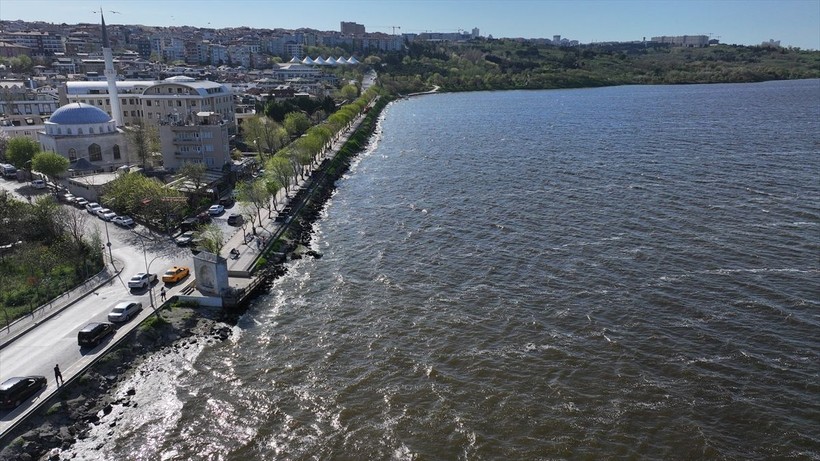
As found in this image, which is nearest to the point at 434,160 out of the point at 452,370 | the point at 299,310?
the point at 299,310

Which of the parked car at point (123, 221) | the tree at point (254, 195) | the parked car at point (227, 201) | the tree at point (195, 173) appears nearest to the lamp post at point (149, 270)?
the parked car at point (123, 221)

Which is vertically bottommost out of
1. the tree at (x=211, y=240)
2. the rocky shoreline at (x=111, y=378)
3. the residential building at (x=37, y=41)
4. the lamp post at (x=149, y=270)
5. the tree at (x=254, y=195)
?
the rocky shoreline at (x=111, y=378)

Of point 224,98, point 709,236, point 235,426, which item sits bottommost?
point 235,426

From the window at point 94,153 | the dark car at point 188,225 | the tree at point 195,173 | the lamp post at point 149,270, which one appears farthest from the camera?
the window at point 94,153

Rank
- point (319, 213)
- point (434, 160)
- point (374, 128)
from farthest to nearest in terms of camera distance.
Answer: point (374, 128) → point (434, 160) → point (319, 213)

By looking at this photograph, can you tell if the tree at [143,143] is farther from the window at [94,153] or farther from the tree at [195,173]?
the tree at [195,173]

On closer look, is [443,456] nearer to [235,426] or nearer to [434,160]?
[235,426]

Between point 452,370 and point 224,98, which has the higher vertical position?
point 224,98
